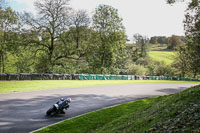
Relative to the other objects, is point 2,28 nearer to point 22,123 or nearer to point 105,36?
point 105,36

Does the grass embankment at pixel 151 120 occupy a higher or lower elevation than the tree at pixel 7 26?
lower

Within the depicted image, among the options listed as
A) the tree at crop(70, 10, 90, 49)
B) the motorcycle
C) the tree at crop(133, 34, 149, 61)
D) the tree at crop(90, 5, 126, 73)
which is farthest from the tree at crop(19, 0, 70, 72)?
the tree at crop(133, 34, 149, 61)

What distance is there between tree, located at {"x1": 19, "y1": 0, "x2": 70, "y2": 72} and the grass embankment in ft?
78.2

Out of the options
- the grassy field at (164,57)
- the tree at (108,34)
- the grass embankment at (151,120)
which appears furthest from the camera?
the grassy field at (164,57)

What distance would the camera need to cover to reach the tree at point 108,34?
4122cm

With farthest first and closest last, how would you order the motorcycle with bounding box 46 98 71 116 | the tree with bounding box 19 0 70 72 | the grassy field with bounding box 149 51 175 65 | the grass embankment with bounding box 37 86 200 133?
the grassy field with bounding box 149 51 175 65 < the tree with bounding box 19 0 70 72 < the motorcycle with bounding box 46 98 71 116 < the grass embankment with bounding box 37 86 200 133

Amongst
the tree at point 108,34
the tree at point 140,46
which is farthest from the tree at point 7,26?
the tree at point 140,46

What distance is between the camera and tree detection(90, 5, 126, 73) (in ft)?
135

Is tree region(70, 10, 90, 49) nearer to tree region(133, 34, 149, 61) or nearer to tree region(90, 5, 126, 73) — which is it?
tree region(90, 5, 126, 73)

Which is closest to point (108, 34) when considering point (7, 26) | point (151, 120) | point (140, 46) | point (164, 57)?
point (7, 26)

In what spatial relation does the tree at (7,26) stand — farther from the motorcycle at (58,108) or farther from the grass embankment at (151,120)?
the grass embankment at (151,120)

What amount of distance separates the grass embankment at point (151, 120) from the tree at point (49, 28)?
939 inches

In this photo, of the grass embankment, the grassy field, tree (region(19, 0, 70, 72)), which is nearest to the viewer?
the grass embankment

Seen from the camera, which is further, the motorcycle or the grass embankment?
the motorcycle
